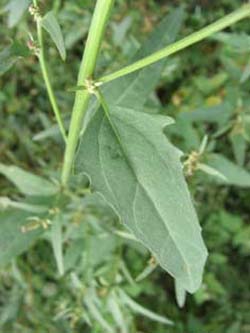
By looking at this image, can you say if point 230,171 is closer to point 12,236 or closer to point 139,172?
point 12,236

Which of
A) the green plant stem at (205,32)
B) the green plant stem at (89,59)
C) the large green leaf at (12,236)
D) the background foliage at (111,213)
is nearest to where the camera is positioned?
the green plant stem at (205,32)

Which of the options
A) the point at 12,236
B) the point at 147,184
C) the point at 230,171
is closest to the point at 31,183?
the point at 12,236

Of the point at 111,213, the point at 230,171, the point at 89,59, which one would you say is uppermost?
the point at 89,59

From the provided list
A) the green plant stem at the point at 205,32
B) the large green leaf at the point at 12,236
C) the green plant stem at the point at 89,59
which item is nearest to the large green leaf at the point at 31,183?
the large green leaf at the point at 12,236

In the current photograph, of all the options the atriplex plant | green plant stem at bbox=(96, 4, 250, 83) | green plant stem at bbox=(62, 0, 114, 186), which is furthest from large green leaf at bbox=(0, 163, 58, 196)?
green plant stem at bbox=(96, 4, 250, 83)

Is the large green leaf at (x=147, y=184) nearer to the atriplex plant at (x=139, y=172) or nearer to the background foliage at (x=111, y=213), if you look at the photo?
the atriplex plant at (x=139, y=172)

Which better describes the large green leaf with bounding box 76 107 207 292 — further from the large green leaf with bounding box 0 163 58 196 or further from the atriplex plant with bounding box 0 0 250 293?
the large green leaf with bounding box 0 163 58 196

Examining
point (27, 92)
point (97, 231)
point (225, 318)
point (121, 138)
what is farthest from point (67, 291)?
point (121, 138)
